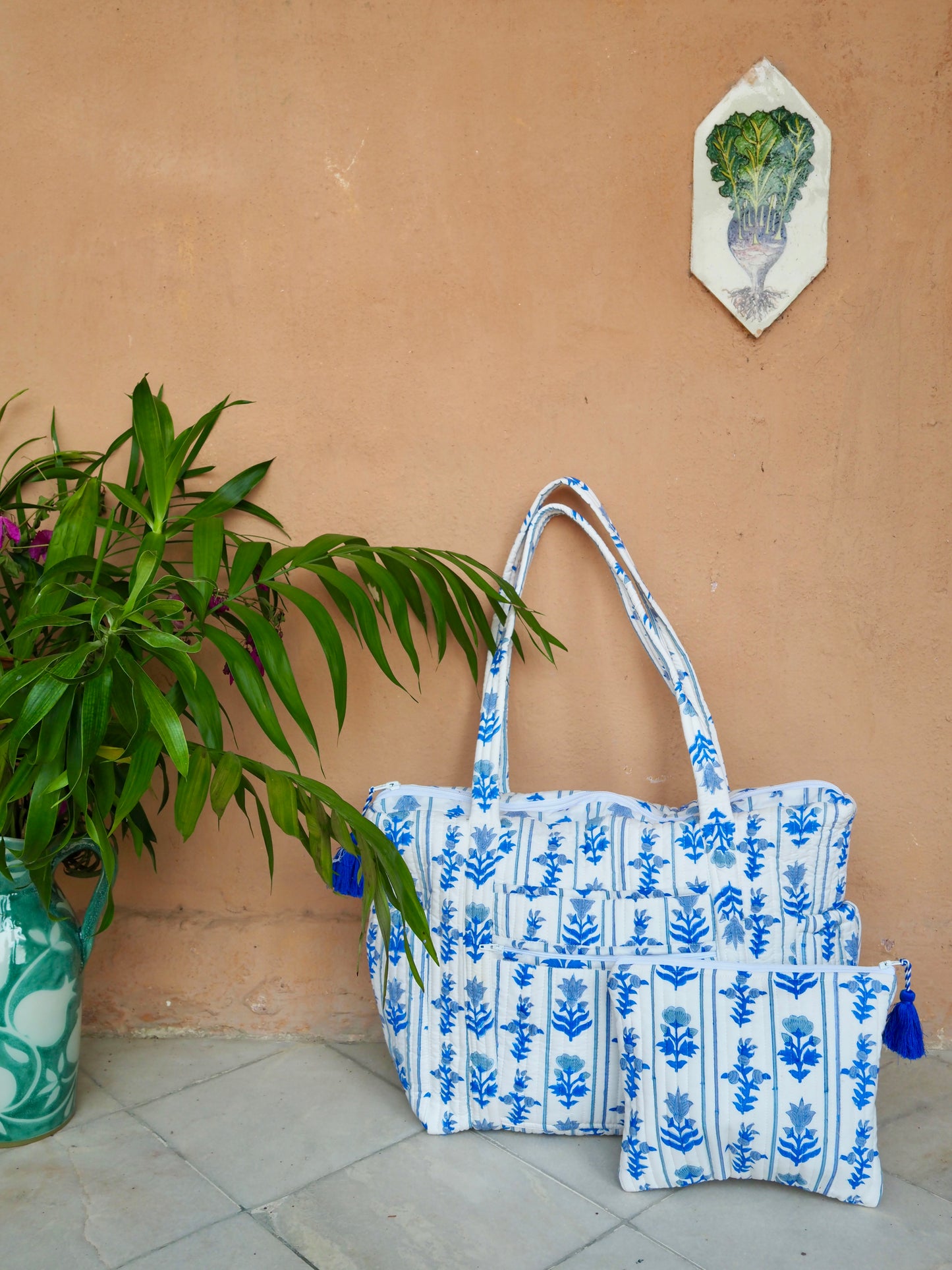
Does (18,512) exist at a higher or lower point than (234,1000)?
higher

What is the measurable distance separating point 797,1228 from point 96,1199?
762 millimetres

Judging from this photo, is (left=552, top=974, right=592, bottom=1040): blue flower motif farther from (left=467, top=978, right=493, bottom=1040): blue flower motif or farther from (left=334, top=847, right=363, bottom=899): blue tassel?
(left=334, top=847, right=363, bottom=899): blue tassel

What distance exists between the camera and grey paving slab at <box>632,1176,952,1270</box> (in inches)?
40.0

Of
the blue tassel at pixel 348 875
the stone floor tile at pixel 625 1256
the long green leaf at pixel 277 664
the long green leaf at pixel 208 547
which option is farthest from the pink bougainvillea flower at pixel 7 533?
the stone floor tile at pixel 625 1256

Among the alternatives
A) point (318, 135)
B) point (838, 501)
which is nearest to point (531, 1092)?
point (838, 501)

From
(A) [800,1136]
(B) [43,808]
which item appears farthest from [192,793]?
(A) [800,1136]

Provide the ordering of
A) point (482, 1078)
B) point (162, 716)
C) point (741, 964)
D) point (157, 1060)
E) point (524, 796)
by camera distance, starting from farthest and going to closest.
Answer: point (157, 1060)
point (524, 796)
point (482, 1078)
point (741, 964)
point (162, 716)

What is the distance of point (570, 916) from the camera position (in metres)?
1.21

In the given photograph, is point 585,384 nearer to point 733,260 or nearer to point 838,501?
point 733,260

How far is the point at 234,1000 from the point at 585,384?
1.04 metres

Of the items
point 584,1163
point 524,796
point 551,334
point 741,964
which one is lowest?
point 584,1163

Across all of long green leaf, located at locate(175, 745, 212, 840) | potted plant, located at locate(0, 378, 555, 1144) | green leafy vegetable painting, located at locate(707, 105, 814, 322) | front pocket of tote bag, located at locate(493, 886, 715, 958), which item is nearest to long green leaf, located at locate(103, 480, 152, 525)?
potted plant, located at locate(0, 378, 555, 1144)

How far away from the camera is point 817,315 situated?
4.48ft

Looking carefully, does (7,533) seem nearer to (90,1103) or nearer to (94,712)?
(94,712)
